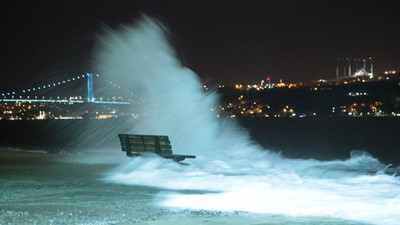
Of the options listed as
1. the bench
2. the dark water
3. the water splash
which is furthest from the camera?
the dark water

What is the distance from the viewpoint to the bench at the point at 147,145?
16672mm

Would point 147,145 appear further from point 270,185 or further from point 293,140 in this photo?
point 293,140

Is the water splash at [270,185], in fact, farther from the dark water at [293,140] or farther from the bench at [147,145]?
the dark water at [293,140]

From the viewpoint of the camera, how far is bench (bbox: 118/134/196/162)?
54.7 ft

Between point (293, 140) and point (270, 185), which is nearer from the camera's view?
point (270, 185)

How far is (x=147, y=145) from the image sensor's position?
1725cm

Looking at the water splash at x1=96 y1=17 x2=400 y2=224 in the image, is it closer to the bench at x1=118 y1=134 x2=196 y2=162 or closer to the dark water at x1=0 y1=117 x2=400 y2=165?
the bench at x1=118 y1=134 x2=196 y2=162

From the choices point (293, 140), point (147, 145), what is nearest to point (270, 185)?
point (147, 145)

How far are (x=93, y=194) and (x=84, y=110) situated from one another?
293 ft

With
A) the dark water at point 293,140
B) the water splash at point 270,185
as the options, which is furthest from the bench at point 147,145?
the dark water at point 293,140

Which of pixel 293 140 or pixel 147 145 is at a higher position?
pixel 293 140

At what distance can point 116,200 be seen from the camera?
9789 mm

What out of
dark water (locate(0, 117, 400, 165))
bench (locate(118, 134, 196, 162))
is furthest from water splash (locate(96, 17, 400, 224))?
dark water (locate(0, 117, 400, 165))

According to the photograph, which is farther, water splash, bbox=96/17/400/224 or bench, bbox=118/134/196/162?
bench, bbox=118/134/196/162
